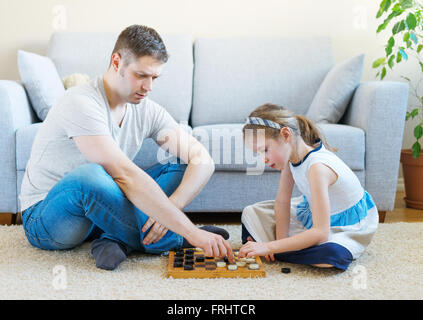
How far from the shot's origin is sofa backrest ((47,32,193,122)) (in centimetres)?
242

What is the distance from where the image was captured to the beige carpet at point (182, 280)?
3.71 feet

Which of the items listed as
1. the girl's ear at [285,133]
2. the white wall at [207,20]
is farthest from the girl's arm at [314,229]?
the white wall at [207,20]

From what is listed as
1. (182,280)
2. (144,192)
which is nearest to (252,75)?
(144,192)

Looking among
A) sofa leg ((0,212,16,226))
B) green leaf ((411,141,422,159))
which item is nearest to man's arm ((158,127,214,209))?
sofa leg ((0,212,16,226))

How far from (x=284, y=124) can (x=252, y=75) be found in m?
1.15

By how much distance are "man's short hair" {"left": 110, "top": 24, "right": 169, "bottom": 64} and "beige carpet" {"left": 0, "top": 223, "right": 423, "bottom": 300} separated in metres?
0.62

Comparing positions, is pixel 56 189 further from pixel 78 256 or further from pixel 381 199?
pixel 381 199

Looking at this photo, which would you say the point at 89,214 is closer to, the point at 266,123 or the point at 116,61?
the point at 116,61

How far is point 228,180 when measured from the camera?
1916 mm

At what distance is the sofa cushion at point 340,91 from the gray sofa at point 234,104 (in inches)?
1.7

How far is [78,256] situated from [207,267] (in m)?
0.44

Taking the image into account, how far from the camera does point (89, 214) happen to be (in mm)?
1307
